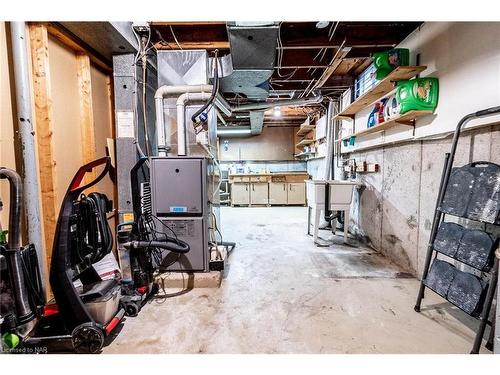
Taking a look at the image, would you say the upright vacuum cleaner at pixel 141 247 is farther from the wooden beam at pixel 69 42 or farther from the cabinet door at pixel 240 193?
the cabinet door at pixel 240 193

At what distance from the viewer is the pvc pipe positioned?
245 centimetres

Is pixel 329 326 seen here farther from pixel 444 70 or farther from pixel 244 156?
pixel 244 156

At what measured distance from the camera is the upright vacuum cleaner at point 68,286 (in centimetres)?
125

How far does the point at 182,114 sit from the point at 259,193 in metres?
4.85

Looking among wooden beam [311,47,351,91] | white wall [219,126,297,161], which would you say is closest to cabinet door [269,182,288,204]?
white wall [219,126,297,161]

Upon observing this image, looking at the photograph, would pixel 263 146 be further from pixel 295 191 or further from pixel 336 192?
pixel 336 192

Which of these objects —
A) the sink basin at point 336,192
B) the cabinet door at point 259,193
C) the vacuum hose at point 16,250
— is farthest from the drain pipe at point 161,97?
the cabinet door at point 259,193

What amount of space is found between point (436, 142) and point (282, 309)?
1950 mm

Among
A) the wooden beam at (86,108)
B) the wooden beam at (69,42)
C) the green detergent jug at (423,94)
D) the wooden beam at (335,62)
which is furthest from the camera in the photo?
the wooden beam at (335,62)

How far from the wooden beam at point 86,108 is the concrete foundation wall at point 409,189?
3144 millimetres

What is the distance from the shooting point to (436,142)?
2.14 meters

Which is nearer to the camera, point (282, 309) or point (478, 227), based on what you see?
point (478, 227)

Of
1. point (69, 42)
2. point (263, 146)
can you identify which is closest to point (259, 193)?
point (263, 146)

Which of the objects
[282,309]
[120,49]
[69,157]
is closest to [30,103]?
[69,157]
